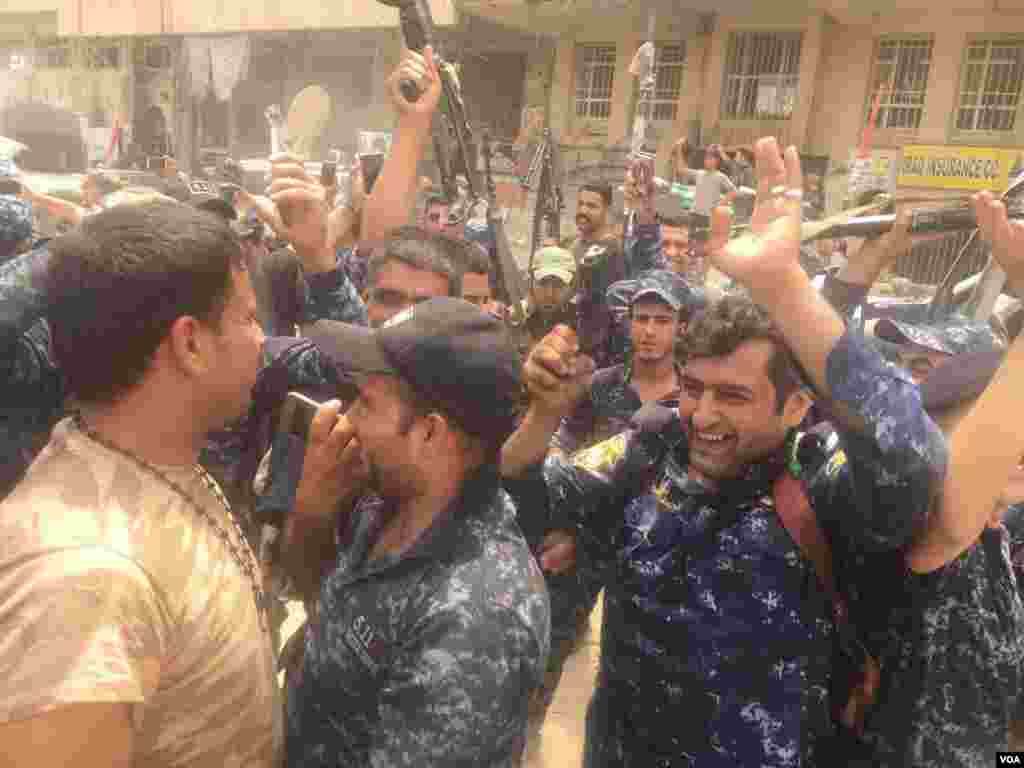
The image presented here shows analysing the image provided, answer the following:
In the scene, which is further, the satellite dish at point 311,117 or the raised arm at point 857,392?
the satellite dish at point 311,117

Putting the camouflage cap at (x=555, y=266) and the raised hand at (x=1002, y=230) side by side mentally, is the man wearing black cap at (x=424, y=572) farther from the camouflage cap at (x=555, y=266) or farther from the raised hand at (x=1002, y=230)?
the camouflage cap at (x=555, y=266)

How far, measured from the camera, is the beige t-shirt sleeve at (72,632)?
3.13ft

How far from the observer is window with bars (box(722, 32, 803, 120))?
15227 mm

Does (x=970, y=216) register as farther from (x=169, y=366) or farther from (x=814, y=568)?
(x=169, y=366)

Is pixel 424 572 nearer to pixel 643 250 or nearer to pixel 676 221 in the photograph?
pixel 643 250

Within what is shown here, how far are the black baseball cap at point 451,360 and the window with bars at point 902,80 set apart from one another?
15.7 metres

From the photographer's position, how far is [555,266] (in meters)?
5.09

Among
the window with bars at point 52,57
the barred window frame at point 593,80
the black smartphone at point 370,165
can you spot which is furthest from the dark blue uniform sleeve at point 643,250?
the window with bars at point 52,57

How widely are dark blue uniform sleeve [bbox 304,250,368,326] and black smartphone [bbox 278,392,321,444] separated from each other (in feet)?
2.91

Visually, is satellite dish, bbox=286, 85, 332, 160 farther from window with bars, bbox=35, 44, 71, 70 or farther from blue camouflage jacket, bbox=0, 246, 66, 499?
blue camouflage jacket, bbox=0, 246, 66, 499

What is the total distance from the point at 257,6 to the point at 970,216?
2080 cm

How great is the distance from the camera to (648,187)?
4781mm

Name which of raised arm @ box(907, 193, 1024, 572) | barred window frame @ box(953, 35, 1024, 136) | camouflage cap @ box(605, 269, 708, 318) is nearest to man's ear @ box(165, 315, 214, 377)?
raised arm @ box(907, 193, 1024, 572)

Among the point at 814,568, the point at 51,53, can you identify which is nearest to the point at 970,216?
the point at 814,568
